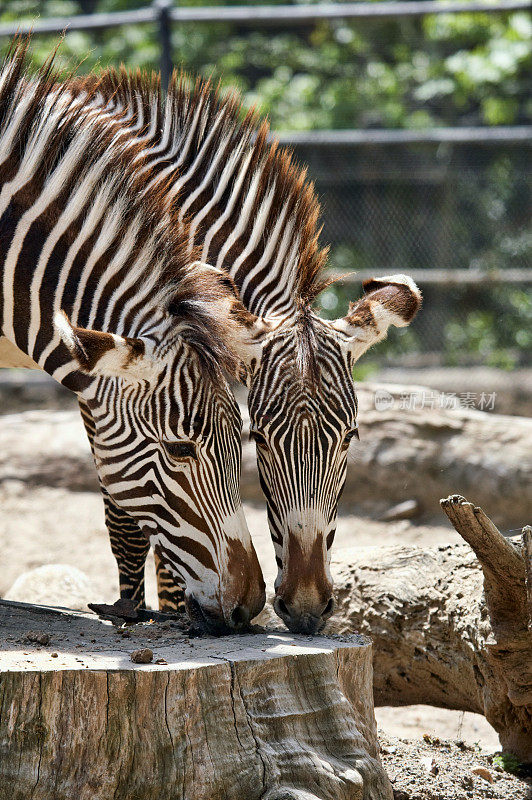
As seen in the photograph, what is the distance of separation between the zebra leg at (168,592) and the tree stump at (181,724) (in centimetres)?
146

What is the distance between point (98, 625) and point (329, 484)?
102cm

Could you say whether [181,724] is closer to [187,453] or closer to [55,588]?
[187,453]

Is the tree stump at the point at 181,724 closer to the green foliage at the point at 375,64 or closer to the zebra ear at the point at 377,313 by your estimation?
the zebra ear at the point at 377,313

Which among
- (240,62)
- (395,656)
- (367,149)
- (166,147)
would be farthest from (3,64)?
(240,62)

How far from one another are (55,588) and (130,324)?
2.23m

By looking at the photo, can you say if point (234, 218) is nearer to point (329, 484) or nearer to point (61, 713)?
point (329, 484)

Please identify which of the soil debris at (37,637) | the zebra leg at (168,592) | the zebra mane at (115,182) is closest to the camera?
the soil debris at (37,637)

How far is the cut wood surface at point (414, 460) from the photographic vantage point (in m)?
6.71

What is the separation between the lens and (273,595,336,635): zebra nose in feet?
10.6

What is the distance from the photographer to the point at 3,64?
4.07 metres

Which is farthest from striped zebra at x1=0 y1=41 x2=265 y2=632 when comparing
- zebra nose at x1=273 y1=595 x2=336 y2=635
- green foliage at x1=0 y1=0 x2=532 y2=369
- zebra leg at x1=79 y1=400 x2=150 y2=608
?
green foliage at x1=0 y1=0 x2=532 y2=369

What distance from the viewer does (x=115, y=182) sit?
12.4ft

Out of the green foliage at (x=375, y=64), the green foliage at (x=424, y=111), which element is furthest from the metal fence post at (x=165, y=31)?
the green foliage at (x=375, y=64)

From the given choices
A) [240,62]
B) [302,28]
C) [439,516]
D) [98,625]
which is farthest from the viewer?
[302,28]
